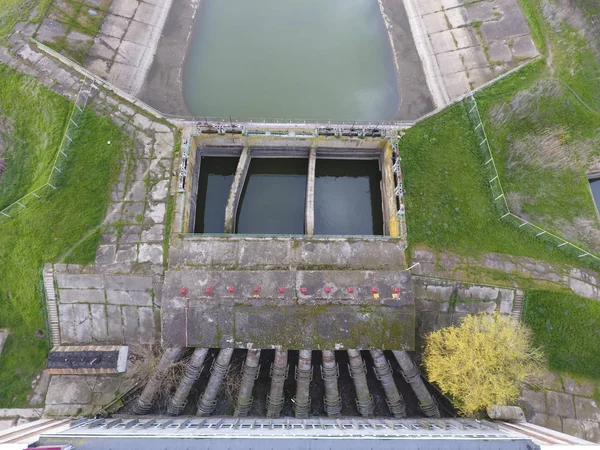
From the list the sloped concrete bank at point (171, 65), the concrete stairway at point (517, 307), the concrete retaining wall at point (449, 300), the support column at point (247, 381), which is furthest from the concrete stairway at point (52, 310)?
the concrete stairway at point (517, 307)

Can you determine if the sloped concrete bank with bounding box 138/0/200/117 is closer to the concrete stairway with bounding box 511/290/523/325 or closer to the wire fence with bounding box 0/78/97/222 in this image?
the wire fence with bounding box 0/78/97/222

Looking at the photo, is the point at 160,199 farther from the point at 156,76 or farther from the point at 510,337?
the point at 510,337

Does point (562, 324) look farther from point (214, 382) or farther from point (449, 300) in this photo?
point (214, 382)

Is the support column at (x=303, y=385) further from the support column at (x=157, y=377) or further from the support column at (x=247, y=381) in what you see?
the support column at (x=157, y=377)

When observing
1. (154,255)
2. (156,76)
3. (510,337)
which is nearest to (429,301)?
(510,337)

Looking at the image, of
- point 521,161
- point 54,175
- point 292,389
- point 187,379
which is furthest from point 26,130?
point 521,161

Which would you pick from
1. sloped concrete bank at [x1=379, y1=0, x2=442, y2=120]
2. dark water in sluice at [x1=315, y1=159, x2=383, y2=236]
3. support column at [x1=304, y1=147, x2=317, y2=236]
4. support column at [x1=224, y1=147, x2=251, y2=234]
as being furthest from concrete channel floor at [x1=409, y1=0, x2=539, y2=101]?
support column at [x1=224, y1=147, x2=251, y2=234]
